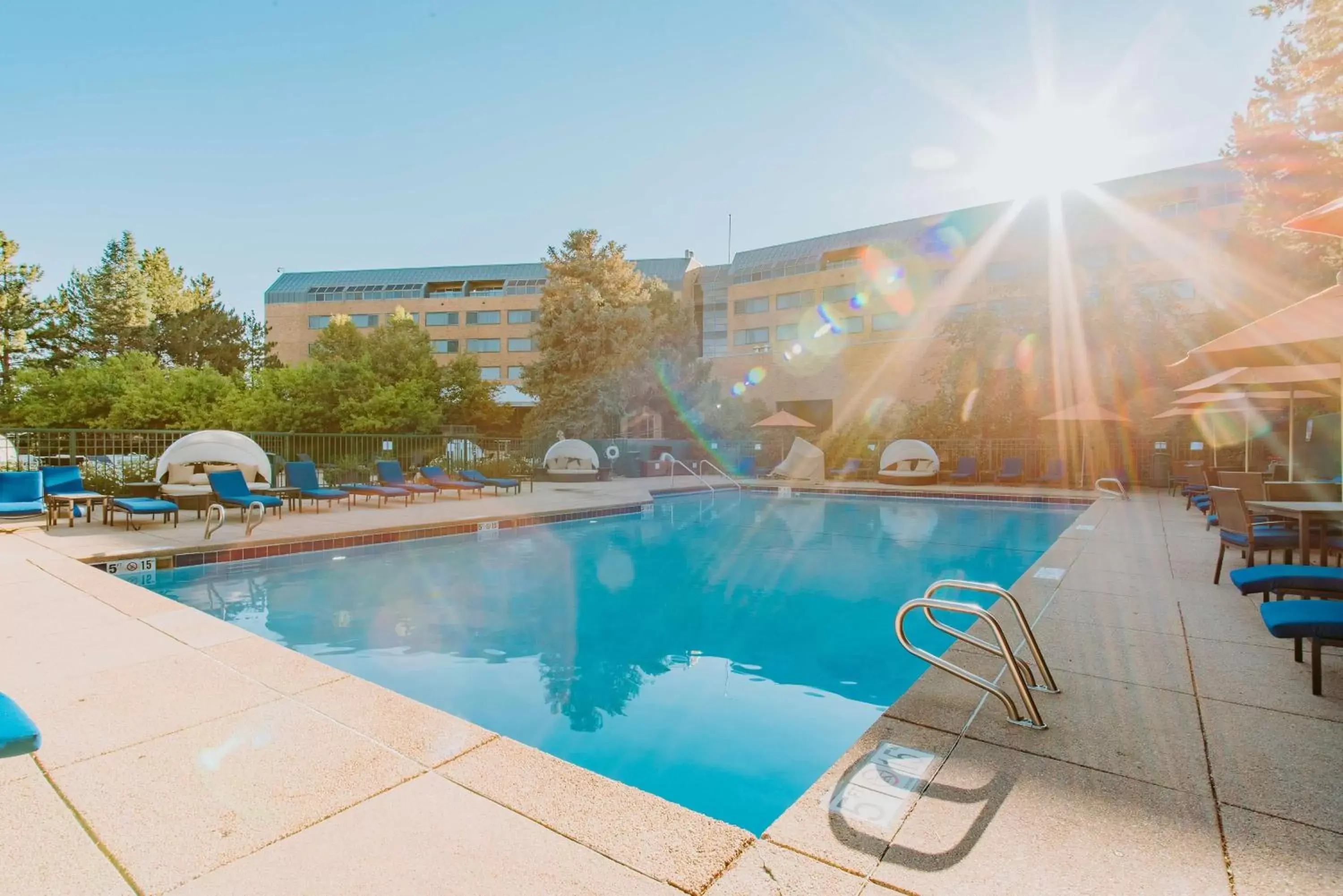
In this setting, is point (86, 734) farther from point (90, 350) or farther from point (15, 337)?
point (90, 350)

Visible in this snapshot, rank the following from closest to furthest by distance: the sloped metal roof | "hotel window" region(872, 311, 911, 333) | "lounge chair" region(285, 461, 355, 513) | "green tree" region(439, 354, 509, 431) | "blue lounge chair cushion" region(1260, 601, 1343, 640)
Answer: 1. "blue lounge chair cushion" region(1260, 601, 1343, 640)
2. "lounge chair" region(285, 461, 355, 513)
3. "green tree" region(439, 354, 509, 431)
4. "hotel window" region(872, 311, 911, 333)
5. the sloped metal roof

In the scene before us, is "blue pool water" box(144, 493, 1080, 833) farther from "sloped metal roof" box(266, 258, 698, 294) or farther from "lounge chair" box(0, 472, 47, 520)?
"sloped metal roof" box(266, 258, 698, 294)

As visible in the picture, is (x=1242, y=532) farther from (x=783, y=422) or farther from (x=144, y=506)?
(x=783, y=422)

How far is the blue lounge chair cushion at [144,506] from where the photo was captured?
8500mm

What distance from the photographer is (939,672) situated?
356cm

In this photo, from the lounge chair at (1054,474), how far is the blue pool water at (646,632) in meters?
7.98

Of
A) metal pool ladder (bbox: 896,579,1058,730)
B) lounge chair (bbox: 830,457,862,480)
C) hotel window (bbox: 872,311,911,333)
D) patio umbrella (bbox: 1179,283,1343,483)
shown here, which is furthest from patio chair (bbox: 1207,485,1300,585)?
hotel window (bbox: 872,311,911,333)

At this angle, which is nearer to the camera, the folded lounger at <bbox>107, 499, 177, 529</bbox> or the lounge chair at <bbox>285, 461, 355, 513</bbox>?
the folded lounger at <bbox>107, 499, 177, 529</bbox>

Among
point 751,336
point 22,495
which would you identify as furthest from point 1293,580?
point 751,336

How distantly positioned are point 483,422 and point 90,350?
20359 millimetres

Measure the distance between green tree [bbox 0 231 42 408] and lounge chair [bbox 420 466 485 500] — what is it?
79.9 feet

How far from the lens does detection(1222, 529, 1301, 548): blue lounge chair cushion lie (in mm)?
5141

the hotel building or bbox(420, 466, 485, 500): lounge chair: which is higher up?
the hotel building

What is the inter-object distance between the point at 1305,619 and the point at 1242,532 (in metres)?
2.89
